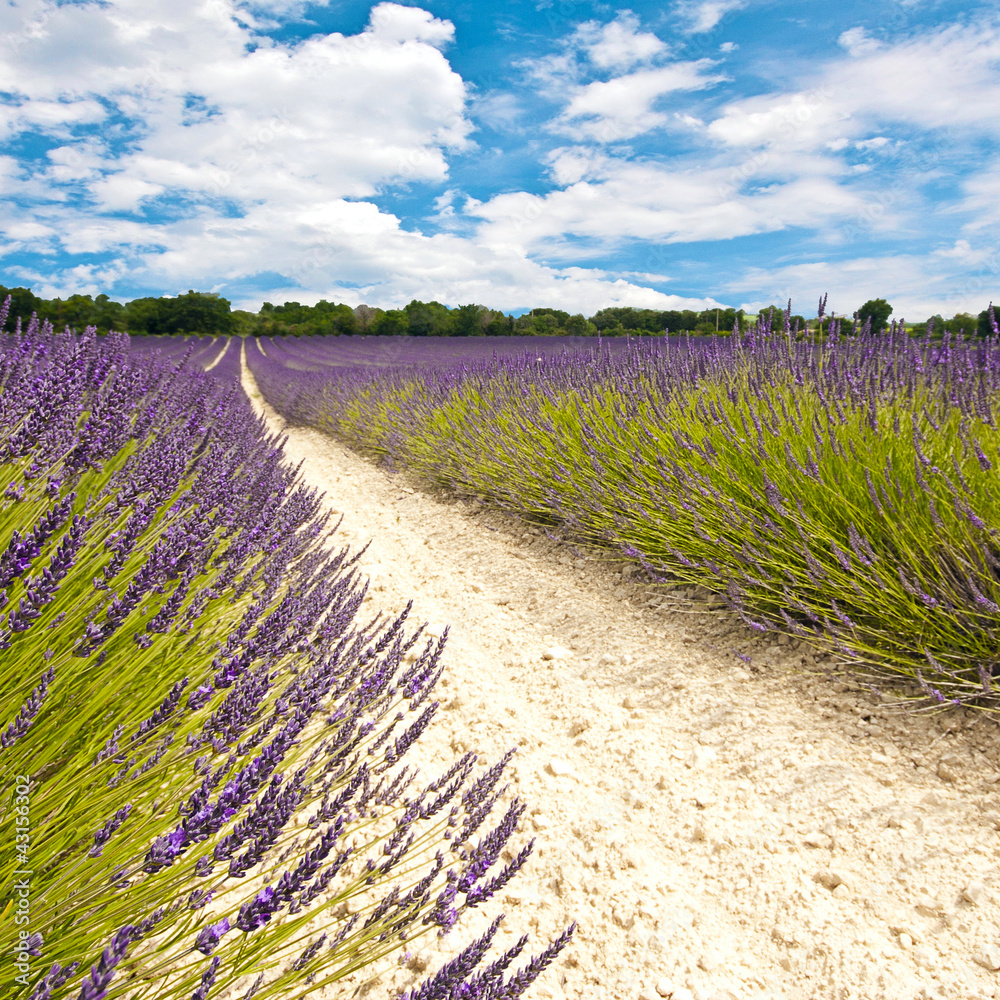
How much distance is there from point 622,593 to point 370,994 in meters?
2.10

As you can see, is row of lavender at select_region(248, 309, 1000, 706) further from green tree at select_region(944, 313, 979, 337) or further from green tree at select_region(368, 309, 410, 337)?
green tree at select_region(368, 309, 410, 337)

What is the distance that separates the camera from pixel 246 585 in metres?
2.12

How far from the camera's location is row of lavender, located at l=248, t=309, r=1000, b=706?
2152 millimetres

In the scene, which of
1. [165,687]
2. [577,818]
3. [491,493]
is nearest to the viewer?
[165,687]

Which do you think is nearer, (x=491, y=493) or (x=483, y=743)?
(x=483, y=743)

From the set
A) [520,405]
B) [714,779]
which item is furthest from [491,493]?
[714,779]

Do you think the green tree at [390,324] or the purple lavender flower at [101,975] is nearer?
the purple lavender flower at [101,975]

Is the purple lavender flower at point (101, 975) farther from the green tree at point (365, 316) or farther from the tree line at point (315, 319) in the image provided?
the green tree at point (365, 316)

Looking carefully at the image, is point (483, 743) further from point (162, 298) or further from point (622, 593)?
point (162, 298)

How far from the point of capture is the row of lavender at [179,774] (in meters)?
0.96

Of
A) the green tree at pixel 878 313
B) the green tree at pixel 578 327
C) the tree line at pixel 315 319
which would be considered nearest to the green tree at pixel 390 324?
the tree line at pixel 315 319

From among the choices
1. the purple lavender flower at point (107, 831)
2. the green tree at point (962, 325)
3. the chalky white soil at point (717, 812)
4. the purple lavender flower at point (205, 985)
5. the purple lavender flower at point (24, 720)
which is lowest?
the chalky white soil at point (717, 812)

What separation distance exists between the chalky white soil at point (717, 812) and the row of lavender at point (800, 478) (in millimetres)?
230

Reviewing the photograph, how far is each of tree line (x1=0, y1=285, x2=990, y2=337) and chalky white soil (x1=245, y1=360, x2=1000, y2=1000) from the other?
13.6 feet
